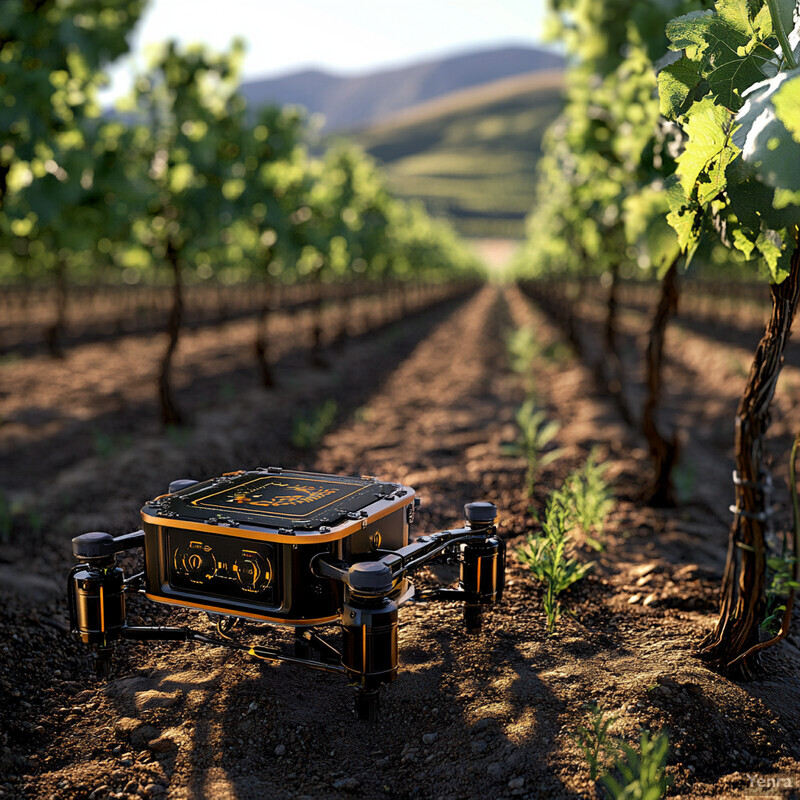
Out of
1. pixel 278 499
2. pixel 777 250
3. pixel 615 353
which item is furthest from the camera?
pixel 615 353

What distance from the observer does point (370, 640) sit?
2854mm

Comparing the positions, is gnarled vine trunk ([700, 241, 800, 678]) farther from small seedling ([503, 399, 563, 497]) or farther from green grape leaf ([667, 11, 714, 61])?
small seedling ([503, 399, 563, 497])

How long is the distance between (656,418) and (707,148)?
4.38 meters

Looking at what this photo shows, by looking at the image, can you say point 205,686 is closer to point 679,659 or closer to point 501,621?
point 501,621

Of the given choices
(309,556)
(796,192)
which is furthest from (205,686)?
(796,192)

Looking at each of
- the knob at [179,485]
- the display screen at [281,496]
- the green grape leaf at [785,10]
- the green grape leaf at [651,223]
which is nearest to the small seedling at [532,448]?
the green grape leaf at [651,223]

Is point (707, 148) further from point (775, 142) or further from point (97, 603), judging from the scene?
point (97, 603)

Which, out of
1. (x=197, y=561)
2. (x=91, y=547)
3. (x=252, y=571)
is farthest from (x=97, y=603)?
(x=252, y=571)

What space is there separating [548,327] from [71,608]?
81.8 ft

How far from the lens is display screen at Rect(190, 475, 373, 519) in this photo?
10.9 ft

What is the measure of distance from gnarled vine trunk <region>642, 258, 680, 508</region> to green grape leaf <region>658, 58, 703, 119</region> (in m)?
3.42

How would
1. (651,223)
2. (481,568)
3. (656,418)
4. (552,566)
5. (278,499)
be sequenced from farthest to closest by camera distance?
(656,418), (651,223), (552,566), (481,568), (278,499)

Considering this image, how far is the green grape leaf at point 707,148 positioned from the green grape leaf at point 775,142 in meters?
0.50

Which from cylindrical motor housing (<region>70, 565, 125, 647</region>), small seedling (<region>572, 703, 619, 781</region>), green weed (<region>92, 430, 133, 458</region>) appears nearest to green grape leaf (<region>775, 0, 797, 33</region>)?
small seedling (<region>572, 703, 619, 781</region>)
